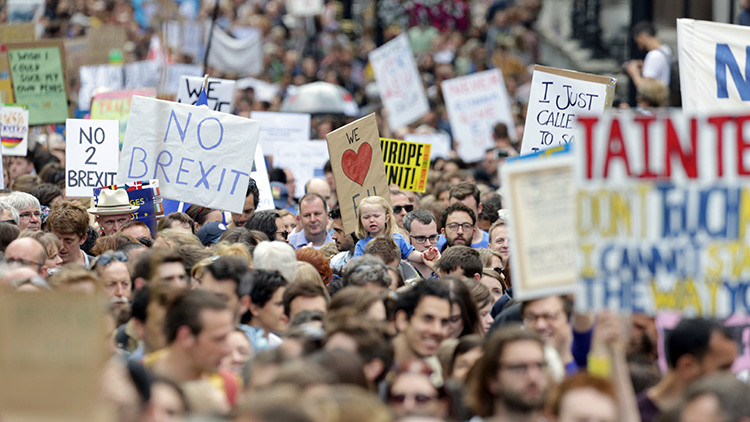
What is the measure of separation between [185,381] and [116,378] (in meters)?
0.87

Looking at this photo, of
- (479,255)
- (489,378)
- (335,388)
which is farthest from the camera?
(479,255)

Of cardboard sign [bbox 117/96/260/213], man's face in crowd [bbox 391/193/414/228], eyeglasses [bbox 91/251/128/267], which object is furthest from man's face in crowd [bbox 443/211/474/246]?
eyeglasses [bbox 91/251/128/267]

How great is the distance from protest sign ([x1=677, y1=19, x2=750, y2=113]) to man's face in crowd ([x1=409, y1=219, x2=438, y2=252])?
7.26 feet

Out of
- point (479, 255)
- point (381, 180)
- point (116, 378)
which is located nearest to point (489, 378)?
point (116, 378)

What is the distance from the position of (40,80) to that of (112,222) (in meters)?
4.85

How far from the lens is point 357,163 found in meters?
10.5

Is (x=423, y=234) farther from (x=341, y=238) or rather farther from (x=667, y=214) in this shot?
(x=667, y=214)

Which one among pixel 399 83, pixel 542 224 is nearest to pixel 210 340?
pixel 542 224

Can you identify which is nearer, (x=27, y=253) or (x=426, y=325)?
(x=426, y=325)

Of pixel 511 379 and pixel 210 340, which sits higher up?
pixel 210 340

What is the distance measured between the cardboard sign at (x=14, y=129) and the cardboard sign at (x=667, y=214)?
9.36m

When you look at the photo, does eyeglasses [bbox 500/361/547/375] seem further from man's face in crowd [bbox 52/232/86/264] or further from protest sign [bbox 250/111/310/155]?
protest sign [bbox 250/111/310/155]

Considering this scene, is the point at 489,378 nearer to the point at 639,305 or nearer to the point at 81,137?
the point at 639,305

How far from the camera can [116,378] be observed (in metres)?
4.60
